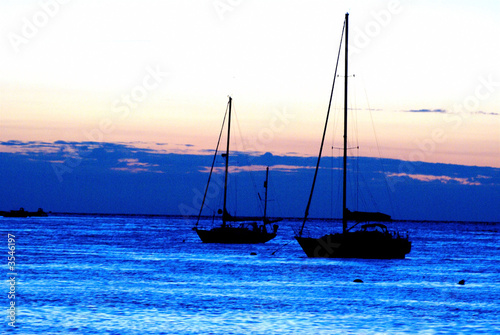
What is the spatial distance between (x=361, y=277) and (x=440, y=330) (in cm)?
2144

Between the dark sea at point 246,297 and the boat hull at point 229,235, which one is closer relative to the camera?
the dark sea at point 246,297

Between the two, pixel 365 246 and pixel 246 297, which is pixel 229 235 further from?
pixel 246 297

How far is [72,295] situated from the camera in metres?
37.0

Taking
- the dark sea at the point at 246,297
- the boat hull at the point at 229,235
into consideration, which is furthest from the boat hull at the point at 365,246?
the boat hull at the point at 229,235

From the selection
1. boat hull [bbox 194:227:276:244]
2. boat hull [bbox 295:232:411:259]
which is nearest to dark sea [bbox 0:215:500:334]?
boat hull [bbox 295:232:411:259]

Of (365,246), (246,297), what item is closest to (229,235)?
(365,246)

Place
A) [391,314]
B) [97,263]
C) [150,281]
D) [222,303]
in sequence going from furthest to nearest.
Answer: [97,263]
[150,281]
[222,303]
[391,314]

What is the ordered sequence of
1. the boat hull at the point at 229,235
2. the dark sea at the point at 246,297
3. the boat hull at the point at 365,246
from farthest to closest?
the boat hull at the point at 229,235, the boat hull at the point at 365,246, the dark sea at the point at 246,297

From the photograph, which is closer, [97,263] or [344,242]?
[344,242]

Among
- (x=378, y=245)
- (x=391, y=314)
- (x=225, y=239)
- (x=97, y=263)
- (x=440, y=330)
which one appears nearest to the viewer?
(x=440, y=330)

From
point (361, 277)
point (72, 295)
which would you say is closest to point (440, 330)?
point (72, 295)

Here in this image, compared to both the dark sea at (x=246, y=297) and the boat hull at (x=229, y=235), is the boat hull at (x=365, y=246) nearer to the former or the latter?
the dark sea at (x=246, y=297)

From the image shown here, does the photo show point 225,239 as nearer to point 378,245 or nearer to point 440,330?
point 378,245

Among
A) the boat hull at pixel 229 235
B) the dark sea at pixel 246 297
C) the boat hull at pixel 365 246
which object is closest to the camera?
the dark sea at pixel 246 297
